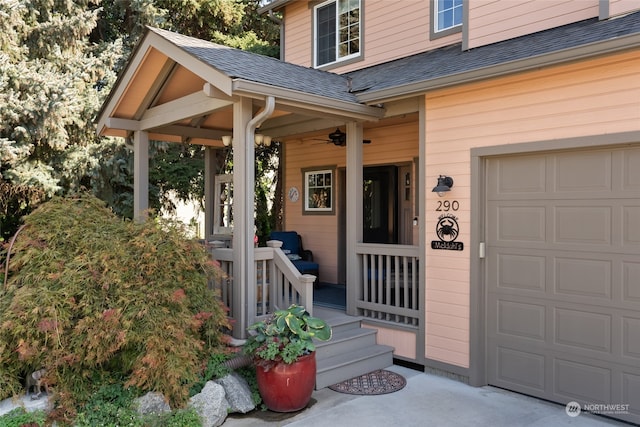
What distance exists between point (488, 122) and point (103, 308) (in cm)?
369

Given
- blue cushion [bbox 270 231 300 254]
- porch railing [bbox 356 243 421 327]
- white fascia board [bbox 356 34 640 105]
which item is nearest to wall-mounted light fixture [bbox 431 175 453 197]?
porch railing [bbox 356 243 421 327]

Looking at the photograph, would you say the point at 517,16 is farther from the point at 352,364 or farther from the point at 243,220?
the point at 352,364

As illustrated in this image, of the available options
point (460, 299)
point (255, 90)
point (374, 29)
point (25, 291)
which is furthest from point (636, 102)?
point (25, 291)

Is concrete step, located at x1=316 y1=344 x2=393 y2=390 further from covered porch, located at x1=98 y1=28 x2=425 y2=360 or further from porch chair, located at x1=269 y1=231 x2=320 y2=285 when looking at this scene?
porch chair, located at x1=269 y1=231 x2=320 y2=285

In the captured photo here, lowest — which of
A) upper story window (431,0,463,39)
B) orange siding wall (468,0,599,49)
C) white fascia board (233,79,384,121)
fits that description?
white fascia board (233,79,384,121)

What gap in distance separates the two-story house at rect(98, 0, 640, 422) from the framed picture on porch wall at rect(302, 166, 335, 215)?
186cm

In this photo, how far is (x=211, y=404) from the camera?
12.1ft

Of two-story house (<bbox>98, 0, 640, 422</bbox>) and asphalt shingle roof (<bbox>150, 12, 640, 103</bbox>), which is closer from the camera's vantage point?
two-story house (<bbox>98, 0, 640, 422</bbox>)

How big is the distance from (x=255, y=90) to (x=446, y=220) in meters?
2.24

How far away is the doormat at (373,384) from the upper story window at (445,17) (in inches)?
167

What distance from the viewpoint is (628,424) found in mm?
3666

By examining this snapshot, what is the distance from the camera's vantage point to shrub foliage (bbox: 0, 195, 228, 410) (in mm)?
3453
